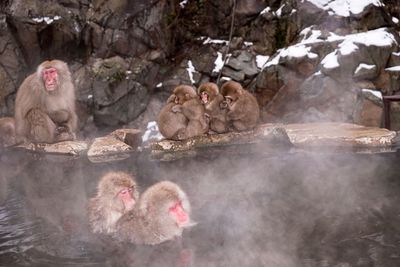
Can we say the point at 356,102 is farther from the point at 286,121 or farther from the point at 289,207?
the point at 289,207

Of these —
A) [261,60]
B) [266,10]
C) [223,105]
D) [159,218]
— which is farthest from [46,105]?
[266,10]

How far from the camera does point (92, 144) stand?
4812 mm

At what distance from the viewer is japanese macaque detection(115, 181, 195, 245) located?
7.32ft

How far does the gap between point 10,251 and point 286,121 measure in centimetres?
704

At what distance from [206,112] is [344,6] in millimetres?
5281

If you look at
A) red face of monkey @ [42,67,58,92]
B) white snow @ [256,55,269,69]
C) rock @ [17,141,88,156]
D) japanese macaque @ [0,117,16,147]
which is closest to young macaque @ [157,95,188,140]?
rock @ [17,141,88,156]

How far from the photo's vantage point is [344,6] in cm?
903

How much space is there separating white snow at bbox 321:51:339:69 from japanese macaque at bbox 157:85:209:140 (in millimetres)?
3960

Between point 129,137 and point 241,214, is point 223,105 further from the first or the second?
point 241,214

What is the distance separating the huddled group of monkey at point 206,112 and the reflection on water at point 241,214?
0.88 meters

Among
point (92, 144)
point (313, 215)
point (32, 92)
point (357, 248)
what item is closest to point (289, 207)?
point (313, 215)

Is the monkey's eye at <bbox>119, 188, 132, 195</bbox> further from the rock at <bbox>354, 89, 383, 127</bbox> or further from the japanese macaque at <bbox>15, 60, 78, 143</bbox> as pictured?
the rock at <bbox>354, 89, 383, 127</bbox>

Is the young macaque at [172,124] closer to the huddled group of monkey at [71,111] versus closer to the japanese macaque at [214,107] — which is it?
the huddled group of monkey at [71,111]

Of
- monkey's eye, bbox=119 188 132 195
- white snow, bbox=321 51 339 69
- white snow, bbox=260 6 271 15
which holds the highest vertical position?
white snow, bbox=260 6 271 15
